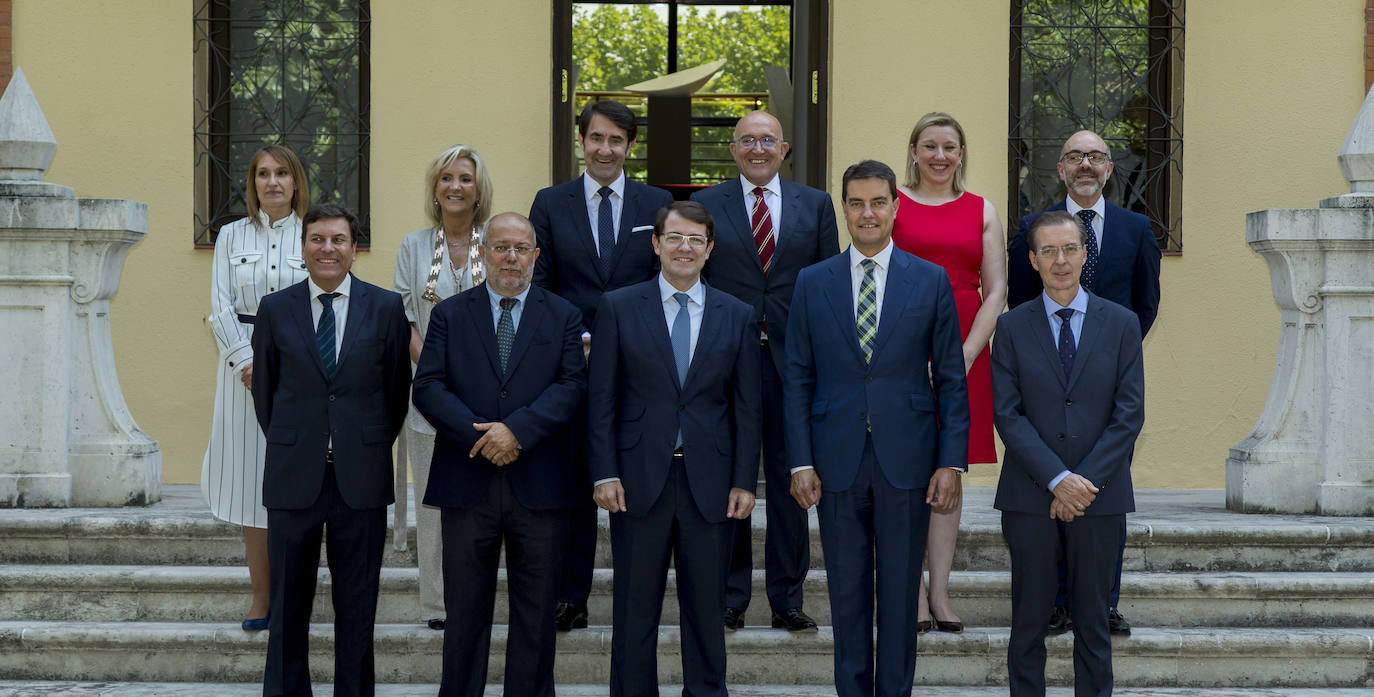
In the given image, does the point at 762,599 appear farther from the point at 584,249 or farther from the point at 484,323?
the point at 484,323

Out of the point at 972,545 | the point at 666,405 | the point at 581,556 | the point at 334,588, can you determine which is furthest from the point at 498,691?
the point at 972,545

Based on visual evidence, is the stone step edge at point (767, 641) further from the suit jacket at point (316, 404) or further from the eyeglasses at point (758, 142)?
the eyeglasses at point (758, 142)

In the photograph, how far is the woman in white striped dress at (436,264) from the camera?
15.6 feet

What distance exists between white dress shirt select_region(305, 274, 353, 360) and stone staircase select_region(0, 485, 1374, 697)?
4.16 ft

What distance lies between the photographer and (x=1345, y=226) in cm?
605

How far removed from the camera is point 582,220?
4.92 meters

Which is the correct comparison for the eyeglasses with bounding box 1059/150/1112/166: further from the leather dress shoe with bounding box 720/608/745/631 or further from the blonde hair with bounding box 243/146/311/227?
the blonde hair with bounding box 243/146/311/227

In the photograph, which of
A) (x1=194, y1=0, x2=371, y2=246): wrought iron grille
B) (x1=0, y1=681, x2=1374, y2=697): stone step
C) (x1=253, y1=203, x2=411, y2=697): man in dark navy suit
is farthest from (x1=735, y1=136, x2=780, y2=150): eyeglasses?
(x1=194, y1=0, x2=371, y2=246): wrought iron grille

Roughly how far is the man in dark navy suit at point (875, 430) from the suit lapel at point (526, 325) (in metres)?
0.84

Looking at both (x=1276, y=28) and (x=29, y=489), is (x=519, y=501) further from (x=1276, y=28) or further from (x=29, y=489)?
(x=1276, y=28)

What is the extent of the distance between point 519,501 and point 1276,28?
5.86 m

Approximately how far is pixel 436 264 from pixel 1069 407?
2298 millimetres

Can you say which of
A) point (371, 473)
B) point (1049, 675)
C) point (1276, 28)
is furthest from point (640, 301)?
point (1276, 28)

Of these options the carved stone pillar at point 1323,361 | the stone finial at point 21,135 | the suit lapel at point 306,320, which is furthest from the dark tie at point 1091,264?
the stone finial at point 21,135
